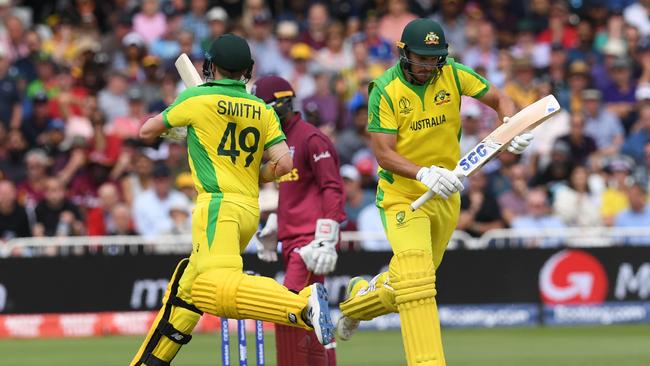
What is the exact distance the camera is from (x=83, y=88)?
17.3 metres

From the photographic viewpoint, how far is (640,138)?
17.2m

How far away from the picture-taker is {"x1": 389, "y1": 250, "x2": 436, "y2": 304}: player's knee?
28.5ft

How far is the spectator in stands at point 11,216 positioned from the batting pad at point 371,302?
6.71 m

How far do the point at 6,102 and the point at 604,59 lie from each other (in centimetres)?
770

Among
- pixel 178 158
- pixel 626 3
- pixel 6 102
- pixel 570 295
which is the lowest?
pixel 570 295

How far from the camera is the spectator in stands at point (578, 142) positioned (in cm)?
1706

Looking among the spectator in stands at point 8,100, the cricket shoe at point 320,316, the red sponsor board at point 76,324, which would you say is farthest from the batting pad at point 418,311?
the spectator in stands at point 8,100

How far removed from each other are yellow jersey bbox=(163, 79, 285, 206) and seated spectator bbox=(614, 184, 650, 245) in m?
8.42

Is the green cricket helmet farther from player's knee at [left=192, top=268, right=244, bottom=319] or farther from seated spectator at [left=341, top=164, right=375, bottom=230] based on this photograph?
seated spectator at [left=341, top=164, right=375, bottom=230]

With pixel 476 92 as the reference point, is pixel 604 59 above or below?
above

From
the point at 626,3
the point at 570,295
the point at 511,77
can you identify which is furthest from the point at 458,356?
the point at 626,3

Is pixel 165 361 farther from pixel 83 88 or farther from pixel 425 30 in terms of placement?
pixel 83 88

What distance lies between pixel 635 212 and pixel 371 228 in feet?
10.0

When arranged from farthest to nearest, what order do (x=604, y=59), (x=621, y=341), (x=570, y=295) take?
(x=604, y=59)
(x=570, y=295)
(x=621, y=341)
